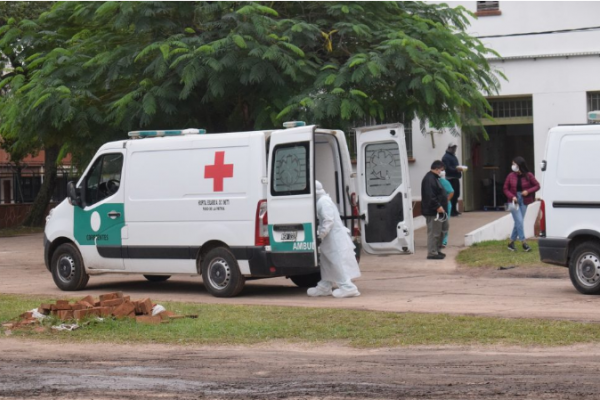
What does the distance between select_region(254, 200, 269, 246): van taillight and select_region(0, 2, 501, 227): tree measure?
487 centimetres

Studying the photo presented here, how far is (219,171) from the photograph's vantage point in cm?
1498

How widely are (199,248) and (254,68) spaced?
491 centimetres

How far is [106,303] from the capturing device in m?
12.6

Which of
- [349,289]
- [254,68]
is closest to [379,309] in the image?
[349,289]

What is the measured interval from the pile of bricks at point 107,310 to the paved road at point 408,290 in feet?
7.48

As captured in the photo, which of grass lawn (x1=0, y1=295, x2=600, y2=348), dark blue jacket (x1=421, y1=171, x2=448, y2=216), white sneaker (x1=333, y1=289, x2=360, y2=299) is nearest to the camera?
grass lawn (x1=0, y1=295, x2=600, y2=348)

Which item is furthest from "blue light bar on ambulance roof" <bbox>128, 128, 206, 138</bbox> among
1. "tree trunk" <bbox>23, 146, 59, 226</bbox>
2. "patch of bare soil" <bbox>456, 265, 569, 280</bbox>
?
"tree trunk" <bbox>23, 146, 59, 226</bbox>

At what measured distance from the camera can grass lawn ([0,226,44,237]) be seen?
33406 millimetres

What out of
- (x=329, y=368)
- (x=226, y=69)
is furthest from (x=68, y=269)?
(x=329, y=368)

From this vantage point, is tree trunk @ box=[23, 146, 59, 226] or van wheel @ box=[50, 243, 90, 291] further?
tree trunk @ box=[23, 146, 59, 226]

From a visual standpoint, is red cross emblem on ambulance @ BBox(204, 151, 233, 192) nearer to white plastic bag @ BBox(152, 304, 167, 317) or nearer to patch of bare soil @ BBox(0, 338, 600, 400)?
white plastic bag @ BBox(152, 304, 167, 317)

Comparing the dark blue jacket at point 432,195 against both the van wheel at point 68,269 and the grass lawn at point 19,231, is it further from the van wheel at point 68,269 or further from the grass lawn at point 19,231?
the grass lawn at point 19,231

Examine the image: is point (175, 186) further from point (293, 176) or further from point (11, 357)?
point (11, 357)

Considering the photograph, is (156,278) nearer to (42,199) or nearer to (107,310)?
(107,310)
